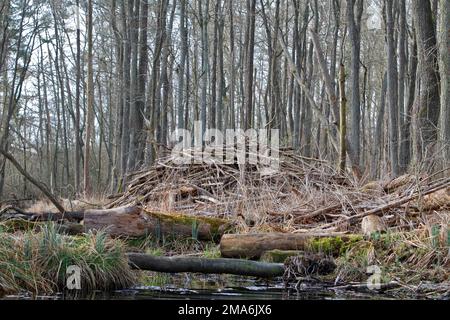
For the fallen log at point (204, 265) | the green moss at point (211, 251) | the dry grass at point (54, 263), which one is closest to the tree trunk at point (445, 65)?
the green moss at point (211, 251)

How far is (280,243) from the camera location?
267 inches

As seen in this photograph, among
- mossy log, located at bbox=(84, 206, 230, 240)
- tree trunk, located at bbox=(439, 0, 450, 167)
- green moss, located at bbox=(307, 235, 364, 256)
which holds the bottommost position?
green moss, located at bbox=(307, 235, 364, 256)

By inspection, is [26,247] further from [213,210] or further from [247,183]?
[247,183]

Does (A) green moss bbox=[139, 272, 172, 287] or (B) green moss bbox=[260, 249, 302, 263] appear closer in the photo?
(A) green moss bbox=[139, 272, 172, 287]

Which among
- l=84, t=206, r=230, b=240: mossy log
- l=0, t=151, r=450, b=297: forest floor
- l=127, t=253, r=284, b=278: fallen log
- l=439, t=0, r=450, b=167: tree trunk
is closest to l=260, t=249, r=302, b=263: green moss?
l=0, t=151, r=450, b=297: forest floor

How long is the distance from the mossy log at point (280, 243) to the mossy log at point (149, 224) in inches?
47.9

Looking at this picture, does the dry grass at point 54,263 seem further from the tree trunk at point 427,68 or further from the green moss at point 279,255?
the tree trunk at point 427,68

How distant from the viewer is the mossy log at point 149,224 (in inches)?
299

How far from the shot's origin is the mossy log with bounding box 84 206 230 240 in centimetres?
758

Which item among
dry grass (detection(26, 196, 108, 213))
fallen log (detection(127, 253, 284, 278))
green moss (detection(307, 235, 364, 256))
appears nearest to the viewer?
fallen log (detection(127, 253, 284, 278))

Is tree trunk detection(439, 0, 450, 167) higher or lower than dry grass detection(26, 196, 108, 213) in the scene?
higher

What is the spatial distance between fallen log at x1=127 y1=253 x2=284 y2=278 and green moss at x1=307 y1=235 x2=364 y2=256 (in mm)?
940

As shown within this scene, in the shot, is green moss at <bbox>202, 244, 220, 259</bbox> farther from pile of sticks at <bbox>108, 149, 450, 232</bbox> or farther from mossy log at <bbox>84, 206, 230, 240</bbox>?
pile of sticks at <bbox>108, 149, 450, 232</bbox>

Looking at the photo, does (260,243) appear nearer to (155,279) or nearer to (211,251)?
(211,251)
